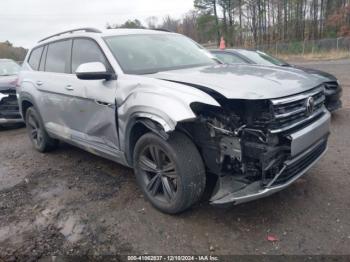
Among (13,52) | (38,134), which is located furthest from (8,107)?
(13,52)

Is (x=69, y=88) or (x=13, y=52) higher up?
(x=69, y=88)

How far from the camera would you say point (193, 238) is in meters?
3.03

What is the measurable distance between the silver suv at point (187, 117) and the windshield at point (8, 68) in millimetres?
5204

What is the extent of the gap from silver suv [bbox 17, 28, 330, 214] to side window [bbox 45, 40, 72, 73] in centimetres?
17

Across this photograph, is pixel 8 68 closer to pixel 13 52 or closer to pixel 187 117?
pixel 187 117

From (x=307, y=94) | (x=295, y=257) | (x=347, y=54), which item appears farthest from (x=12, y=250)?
(x=347, y=54)

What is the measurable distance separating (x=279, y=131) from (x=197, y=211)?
1.25m

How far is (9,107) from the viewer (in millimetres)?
7801

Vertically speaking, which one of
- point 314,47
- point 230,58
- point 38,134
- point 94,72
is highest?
point 94,72

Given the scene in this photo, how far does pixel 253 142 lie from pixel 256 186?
39 cm

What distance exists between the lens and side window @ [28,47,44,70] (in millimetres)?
5527

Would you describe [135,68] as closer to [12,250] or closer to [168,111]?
[168,111]

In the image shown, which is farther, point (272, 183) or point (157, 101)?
point (157, 101)

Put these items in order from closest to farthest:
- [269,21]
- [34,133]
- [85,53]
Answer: [85,53] < [34,133] < [269,21]
